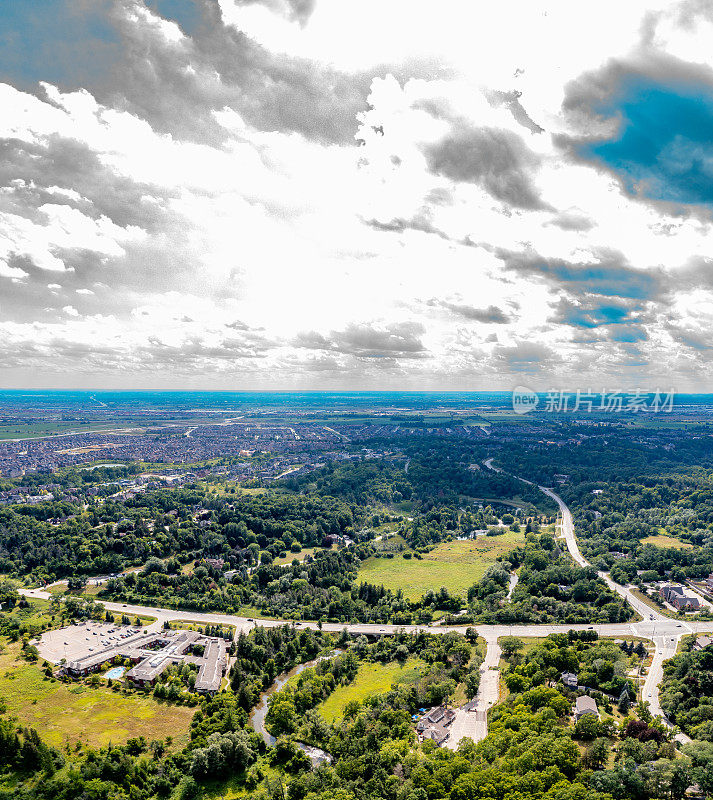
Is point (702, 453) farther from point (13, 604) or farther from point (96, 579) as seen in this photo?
point (13, 604)

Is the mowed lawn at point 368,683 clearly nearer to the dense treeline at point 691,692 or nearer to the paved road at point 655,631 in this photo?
the paved road at point 655,631

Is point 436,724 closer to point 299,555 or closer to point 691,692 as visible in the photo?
point 691,692

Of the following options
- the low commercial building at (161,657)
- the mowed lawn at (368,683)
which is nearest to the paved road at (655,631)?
the mowed lawn at (368,683)

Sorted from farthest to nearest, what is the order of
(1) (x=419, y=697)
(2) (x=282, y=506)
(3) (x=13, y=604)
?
1. (2) (x=282, y=506)
2. (3) (x=13, y=604)
3. (1) (x=419, y=697)

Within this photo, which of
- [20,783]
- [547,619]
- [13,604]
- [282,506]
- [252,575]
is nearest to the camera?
[20,783]

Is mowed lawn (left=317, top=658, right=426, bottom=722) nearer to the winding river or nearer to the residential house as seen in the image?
the winding river

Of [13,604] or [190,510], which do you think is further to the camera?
[190,510]

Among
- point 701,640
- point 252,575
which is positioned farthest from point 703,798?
point 252,575
